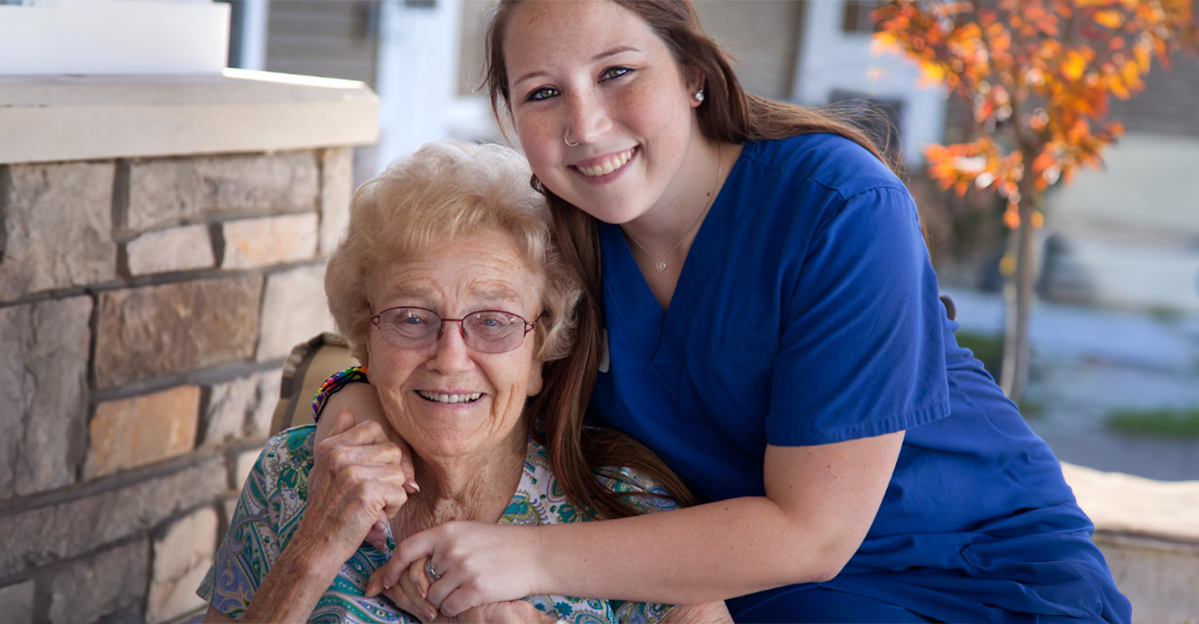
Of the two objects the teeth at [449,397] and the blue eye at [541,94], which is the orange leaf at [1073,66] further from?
the teeth at [449,397]

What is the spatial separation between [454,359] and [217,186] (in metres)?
0.83

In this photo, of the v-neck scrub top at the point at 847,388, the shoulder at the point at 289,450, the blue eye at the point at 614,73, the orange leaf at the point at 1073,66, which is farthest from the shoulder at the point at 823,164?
the orange leaf at the point at 1073,66

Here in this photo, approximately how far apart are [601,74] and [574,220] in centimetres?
27

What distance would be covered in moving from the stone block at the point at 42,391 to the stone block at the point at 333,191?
0.61m

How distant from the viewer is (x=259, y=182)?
7.24 ft

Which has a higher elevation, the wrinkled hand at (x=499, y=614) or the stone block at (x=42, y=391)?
the stone block at (x=42, y=391)

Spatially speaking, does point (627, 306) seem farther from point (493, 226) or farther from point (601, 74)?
point (601, 74)

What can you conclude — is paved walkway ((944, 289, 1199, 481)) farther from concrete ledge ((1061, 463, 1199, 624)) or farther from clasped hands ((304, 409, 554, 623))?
clasped hands ((304, 409, 554, 623))

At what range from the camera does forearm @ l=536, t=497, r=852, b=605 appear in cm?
146

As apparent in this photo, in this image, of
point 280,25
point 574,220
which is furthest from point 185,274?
point 280,25

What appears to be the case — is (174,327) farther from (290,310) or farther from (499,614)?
(499,614)

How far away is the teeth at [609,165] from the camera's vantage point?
4.94 ft

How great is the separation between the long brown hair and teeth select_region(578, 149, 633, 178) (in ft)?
0.53

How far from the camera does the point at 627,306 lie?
1.70 meters
